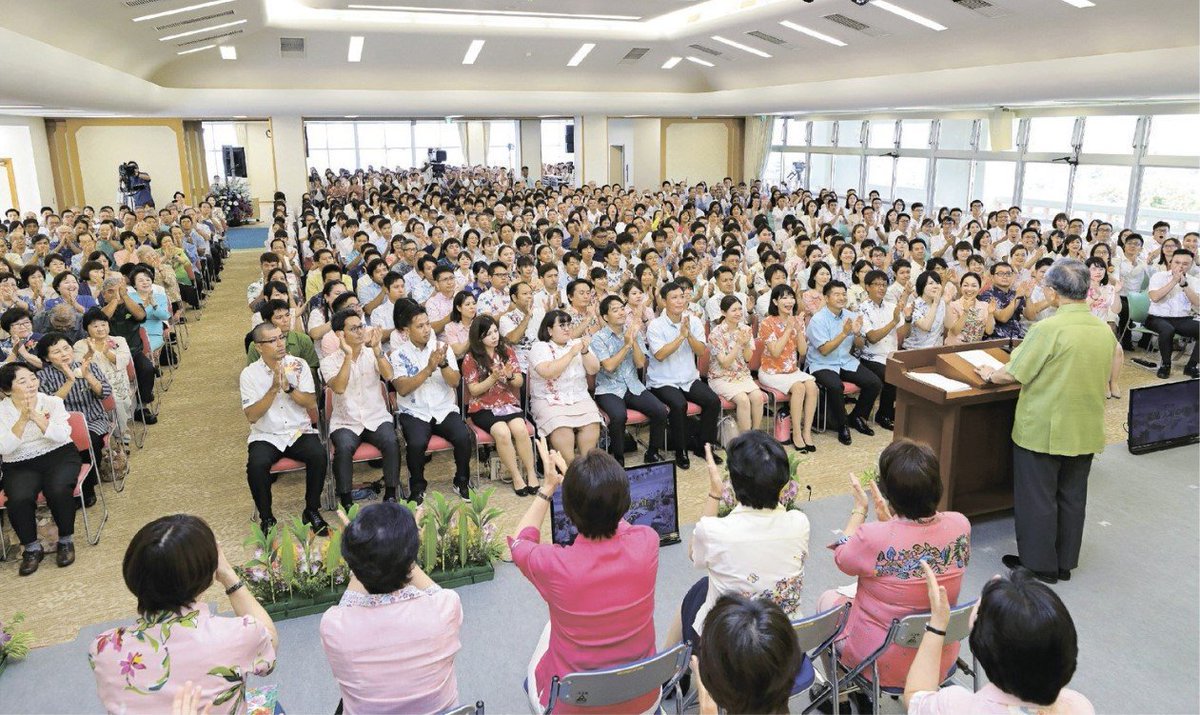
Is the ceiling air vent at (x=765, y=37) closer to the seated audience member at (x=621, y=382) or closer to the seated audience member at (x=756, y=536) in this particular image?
the seated audience member at (x=621, y=382)

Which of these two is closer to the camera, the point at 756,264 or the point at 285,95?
the point at 756,264

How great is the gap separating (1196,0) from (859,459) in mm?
6033

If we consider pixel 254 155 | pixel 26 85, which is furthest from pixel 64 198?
pixel 26 85

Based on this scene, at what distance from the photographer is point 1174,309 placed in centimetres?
732

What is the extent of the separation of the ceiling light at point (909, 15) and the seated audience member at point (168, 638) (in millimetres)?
10956

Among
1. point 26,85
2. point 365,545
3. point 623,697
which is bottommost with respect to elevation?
point 623,697

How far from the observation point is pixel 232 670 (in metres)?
1.99

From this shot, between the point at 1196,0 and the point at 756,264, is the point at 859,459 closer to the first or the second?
the point at 756,264

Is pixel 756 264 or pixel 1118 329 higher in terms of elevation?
pixel 756 264

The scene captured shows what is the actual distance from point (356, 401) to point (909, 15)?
31.0 feet

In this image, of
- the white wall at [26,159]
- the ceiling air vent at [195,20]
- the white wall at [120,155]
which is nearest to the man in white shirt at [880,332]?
the ceiling air vent at [195,20]

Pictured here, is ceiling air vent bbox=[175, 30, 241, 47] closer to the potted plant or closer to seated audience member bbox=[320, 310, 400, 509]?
seated audience member bbox=[320, 310, 400, 509]

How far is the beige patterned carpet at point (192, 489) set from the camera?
3930 millimetres

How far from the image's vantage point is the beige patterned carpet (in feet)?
12.9
